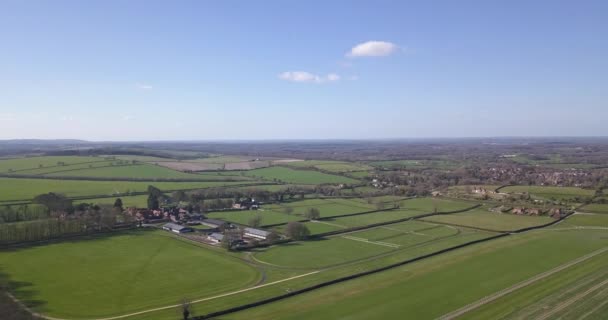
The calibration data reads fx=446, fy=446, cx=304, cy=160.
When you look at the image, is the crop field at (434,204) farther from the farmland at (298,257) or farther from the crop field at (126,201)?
the crop field at (126,201)

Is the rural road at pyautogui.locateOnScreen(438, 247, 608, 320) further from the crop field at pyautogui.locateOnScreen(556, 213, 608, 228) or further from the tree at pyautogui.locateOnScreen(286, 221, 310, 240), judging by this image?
the tree at pyautogui.locateOnScreen(286, 221, 310, 240)

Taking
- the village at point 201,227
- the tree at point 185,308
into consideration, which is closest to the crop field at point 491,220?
the village at point 201,227

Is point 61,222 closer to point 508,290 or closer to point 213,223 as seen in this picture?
point 213,223

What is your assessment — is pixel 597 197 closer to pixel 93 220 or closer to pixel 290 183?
pixel 290 183

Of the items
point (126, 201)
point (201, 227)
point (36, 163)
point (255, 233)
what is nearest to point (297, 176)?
point (126, 201)

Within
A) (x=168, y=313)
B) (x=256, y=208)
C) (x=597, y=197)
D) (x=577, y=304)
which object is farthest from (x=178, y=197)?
(x=597, y=197)

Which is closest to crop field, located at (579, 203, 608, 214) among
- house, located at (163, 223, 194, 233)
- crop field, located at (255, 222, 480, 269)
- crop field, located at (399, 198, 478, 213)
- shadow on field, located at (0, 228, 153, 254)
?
crop field, located at (399, 198, 478, 213)
